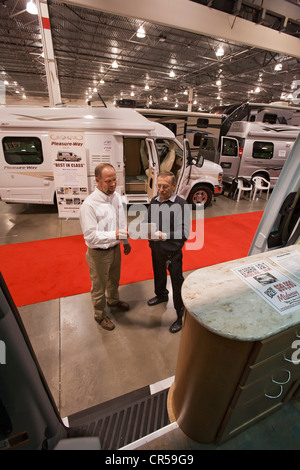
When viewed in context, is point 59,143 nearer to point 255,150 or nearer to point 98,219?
point 98,219

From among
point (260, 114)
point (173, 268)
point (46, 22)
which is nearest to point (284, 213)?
point (173, 268)

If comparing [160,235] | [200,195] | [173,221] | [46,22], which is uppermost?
[46,22]

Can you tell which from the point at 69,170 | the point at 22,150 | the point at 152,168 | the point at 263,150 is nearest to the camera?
the point at 69,170

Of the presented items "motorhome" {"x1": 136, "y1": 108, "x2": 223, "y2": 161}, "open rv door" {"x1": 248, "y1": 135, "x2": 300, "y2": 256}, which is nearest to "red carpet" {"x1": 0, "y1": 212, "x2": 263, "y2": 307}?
"open rv door" {"x1": 248, "y1": 135, "x2": 300, "y2": 256}

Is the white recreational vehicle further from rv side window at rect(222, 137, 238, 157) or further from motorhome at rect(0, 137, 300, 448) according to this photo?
motorhome at rect(0, 137, 300, 448)

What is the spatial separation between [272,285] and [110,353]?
1.83m

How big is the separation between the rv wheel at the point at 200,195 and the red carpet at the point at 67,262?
1.65 meters

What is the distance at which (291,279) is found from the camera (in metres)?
1.45

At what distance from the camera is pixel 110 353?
2.38 meters

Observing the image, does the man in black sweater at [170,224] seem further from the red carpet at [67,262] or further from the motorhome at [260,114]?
the motorhome at [260,114]

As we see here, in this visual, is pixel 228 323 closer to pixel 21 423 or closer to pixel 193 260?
pixel 21 423

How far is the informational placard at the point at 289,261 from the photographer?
5.08 ft

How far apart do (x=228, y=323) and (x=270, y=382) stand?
720mm

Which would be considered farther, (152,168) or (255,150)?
(255,150)
